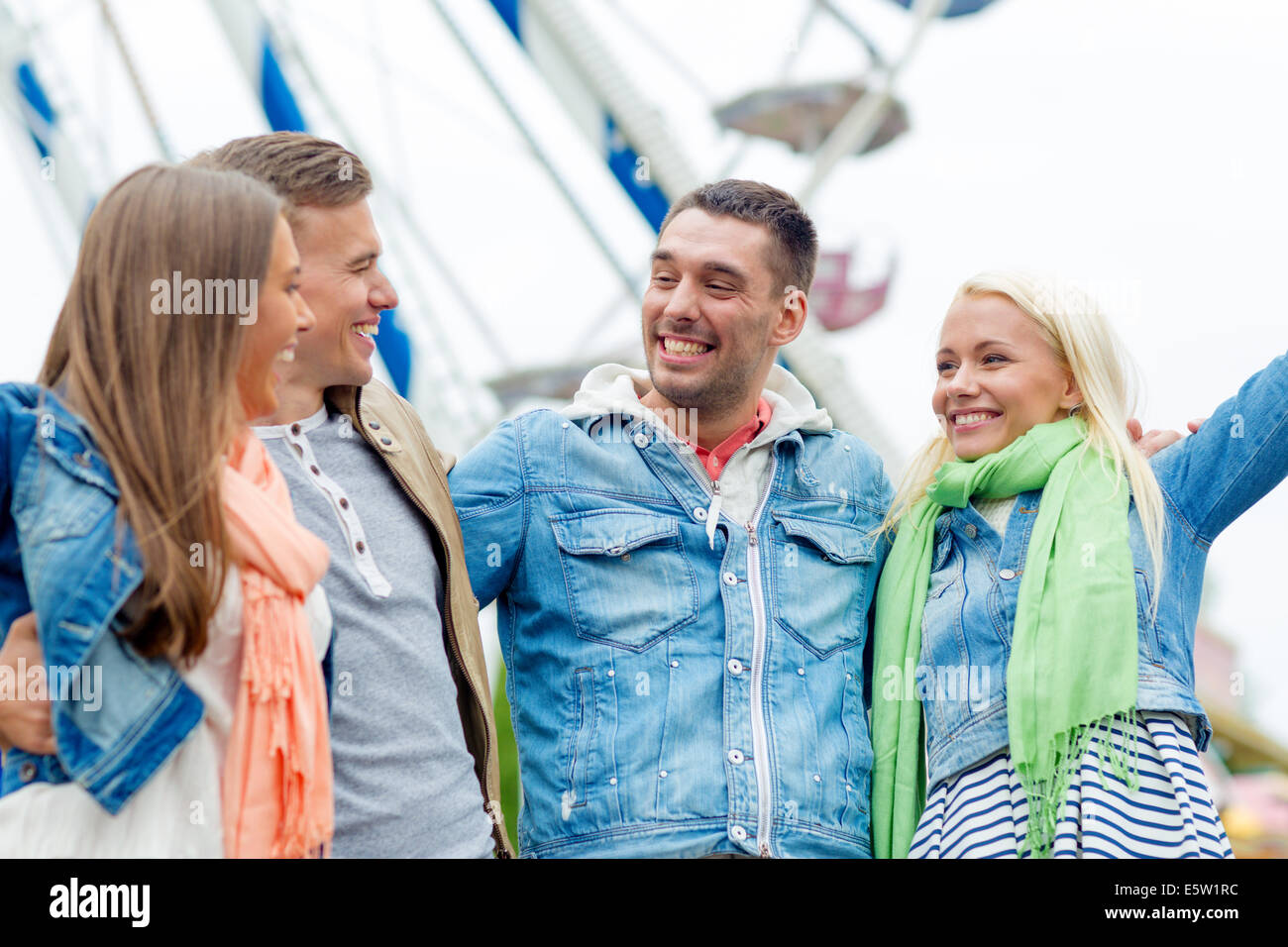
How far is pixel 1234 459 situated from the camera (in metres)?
3.06

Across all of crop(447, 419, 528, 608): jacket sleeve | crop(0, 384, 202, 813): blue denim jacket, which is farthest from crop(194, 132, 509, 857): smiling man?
crop(0, 384, 202, 813): blue denim jacket

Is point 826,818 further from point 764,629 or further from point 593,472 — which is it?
point 593,472

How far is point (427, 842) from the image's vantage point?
2.69 metres

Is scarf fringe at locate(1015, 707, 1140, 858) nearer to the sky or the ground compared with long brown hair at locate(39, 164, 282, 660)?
nearer to the ground

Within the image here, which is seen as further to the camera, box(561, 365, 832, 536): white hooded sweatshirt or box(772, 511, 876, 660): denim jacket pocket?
box(561, 365, 832, 536): white hooded sweatshirt

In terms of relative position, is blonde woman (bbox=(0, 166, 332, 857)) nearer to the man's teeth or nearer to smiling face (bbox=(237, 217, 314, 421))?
smiling face (bbox=(237, 217, 314, 421))

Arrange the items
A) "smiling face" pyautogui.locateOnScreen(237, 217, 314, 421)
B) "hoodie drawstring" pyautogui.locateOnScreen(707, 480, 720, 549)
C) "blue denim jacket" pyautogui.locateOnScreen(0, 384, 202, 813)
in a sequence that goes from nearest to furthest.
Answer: "blue denim jacket" pyautogui.locateOnScreen(0, 384, 202, 813)
"smiling face" pyautogui.locateOnScreen(237, 217, 314, 421)
"hoodie drawstring" pyautogui.locateOnScreen(707, 480, 720, 549)

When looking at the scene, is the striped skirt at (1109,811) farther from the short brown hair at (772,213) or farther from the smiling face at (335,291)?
the smiling face at (335,291)

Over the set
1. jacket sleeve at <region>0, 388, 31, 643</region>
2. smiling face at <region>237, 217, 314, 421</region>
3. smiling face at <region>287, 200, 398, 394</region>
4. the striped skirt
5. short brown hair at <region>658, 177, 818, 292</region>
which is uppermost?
short brown hair at <region>658, 177, 818, 292</region>

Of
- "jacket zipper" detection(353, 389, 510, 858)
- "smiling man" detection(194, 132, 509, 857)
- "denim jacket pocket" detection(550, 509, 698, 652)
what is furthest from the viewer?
"denim jacket pocket" detection(550, 509, 698, 652)

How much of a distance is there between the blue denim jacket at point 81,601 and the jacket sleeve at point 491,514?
105 cm

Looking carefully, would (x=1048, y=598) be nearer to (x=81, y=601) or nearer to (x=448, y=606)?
(x=448, y=606)

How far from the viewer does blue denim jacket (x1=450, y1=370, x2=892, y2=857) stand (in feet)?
9.86

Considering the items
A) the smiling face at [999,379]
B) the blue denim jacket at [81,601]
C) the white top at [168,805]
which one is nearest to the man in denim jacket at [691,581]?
the smiling face at [999,379]
